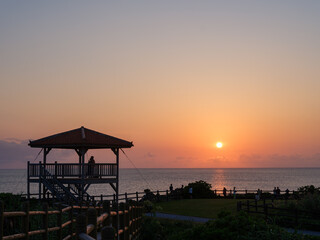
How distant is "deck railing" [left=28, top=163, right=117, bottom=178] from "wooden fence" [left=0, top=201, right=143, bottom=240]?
11.2 m

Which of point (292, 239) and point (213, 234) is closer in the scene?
point (292, 239)

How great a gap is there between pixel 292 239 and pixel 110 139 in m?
21.1

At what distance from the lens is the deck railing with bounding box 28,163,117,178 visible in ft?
98.5

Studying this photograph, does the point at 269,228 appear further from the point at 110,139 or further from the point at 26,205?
the point at 110,139

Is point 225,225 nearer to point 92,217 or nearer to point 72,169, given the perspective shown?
point 92,217

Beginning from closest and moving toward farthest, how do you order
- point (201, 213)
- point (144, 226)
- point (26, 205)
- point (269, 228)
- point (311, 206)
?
point (26, 205) < point (269, 228) < point (144, 226) < point (311, 206) < point (201, 213)

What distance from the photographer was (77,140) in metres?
29.9

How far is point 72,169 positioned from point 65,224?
19129mm

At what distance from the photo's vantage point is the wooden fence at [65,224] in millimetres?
7086

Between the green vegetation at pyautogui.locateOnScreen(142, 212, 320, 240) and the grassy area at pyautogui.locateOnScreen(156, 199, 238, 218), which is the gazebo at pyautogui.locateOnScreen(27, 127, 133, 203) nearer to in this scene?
the grassy area at pyautogui.locateOnScreen(156, 199, 238, 218)

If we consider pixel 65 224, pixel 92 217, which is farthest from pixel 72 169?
pixel 92 217

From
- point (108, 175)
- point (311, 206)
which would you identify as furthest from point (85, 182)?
point (311, 206)

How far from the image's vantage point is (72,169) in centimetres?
3016

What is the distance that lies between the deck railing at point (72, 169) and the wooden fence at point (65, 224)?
11246mm
